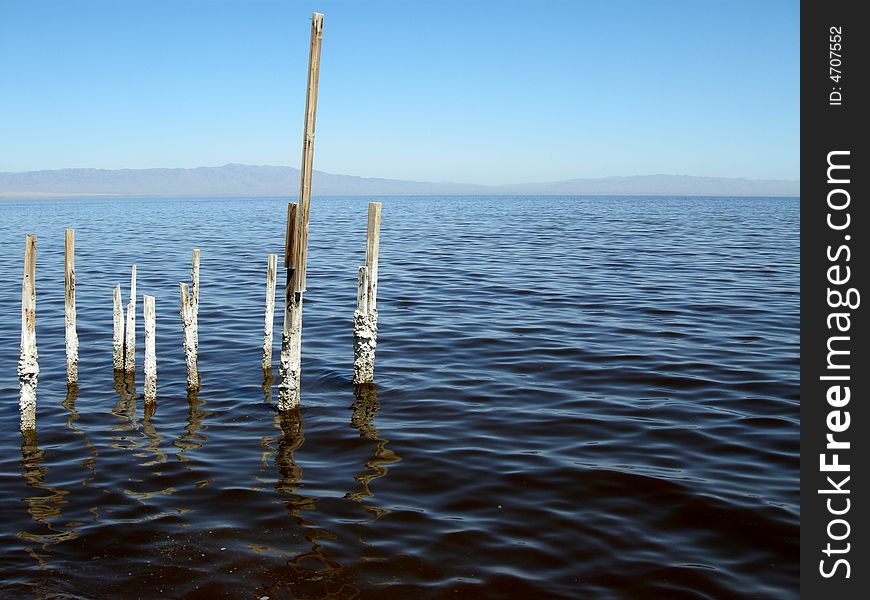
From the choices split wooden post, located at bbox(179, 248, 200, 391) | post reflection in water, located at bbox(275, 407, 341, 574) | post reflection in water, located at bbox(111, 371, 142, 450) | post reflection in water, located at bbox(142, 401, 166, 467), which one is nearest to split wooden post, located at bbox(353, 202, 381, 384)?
post reflection in water, located at bbox(275, 407, 341, 574)

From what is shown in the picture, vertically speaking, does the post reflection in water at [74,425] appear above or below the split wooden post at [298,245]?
below

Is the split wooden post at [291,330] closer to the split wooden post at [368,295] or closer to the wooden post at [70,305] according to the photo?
the split wooden post at [368,295]

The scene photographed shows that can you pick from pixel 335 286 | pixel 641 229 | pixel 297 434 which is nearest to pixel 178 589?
pixel 297 434

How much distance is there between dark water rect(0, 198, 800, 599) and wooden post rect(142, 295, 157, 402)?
297 millimetres

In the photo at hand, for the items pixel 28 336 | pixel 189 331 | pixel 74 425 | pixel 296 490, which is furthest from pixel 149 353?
pixel 296 490

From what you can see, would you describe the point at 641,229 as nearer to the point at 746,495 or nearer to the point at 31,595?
the point at 746,495

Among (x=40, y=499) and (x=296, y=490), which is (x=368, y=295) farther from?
(x=40, y=499)

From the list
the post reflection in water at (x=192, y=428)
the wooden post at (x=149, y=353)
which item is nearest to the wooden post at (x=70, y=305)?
the wooden post at (x=149, y=353)

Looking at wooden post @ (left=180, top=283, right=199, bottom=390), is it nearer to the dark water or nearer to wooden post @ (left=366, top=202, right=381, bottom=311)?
the dark water

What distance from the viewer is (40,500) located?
9.14 metres

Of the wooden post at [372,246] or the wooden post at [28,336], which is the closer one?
the wooden post at [28,336]

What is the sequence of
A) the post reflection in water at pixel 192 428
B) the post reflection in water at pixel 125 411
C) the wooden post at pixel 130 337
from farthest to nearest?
1. the wooden post at pixel 130 337
2. the post reflection in water at pixel 125 411
3. the post reflection in water at pixel 192 428

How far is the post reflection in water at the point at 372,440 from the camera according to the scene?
938cm

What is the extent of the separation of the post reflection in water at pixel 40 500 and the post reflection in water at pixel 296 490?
7.75 feet
